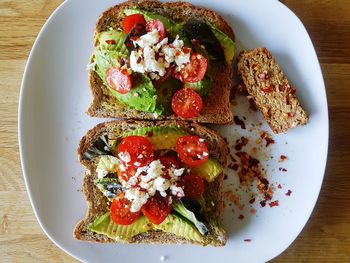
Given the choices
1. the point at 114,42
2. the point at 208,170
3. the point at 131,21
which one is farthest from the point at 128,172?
the point at 131,21

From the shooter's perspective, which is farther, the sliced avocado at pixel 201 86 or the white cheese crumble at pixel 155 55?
the sliced avocado at pixel 201 86

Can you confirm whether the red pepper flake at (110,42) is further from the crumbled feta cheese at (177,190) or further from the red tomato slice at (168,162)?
the crumbled feta cheese at (177,190)

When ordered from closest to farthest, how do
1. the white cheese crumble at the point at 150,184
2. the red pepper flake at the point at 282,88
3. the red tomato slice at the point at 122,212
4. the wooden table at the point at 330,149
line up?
the white cheese crumble at the point at 150,184, the red tomato slice at the point at 122,212, the red pepper flake at the point at 282,88, the wooden table at the point at 330,149

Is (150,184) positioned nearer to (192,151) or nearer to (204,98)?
(192,151)

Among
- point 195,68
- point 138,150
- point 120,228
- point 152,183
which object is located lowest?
point 120,228

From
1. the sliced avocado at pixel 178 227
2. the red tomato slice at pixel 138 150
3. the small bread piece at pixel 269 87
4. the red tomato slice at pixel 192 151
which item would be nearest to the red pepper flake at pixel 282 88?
the small bread piece at pixel 269 87

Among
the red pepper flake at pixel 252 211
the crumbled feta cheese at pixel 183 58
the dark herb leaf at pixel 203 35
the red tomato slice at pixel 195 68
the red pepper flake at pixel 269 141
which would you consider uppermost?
A: the dark herb leaf at pixel 203 35
